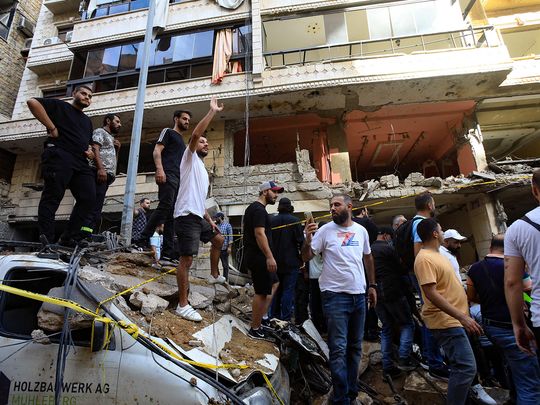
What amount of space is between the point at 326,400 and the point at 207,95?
10893mm

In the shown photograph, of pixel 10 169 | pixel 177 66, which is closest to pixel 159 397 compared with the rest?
pixel 177 66

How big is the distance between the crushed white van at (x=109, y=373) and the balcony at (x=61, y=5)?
63.1ft

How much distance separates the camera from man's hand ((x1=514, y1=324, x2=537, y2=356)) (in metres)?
2.18

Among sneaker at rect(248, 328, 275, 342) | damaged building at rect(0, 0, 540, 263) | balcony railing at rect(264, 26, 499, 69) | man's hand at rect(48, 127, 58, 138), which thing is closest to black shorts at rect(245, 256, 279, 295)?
sneaker at rect(248, 328, 275, 342)

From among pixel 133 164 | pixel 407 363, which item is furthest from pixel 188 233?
pixel 133 164

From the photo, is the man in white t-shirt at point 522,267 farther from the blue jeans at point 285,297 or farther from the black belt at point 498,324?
the blue jeans at point 285,297

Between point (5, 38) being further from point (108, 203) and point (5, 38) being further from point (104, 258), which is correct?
point (104, 258)

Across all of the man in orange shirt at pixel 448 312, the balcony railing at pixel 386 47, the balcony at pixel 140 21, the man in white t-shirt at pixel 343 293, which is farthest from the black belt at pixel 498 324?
the balcony at pixel 140 21

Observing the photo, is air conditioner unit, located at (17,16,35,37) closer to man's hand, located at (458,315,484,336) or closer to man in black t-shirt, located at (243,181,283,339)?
man in black t-shirt, located at (243,181,283,339)

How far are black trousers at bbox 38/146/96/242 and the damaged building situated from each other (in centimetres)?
668

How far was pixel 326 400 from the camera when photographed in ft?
10.7

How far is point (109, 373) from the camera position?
89.4 inches

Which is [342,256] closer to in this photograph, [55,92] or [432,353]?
[432,353]

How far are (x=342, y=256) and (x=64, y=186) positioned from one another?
3.37 meters
